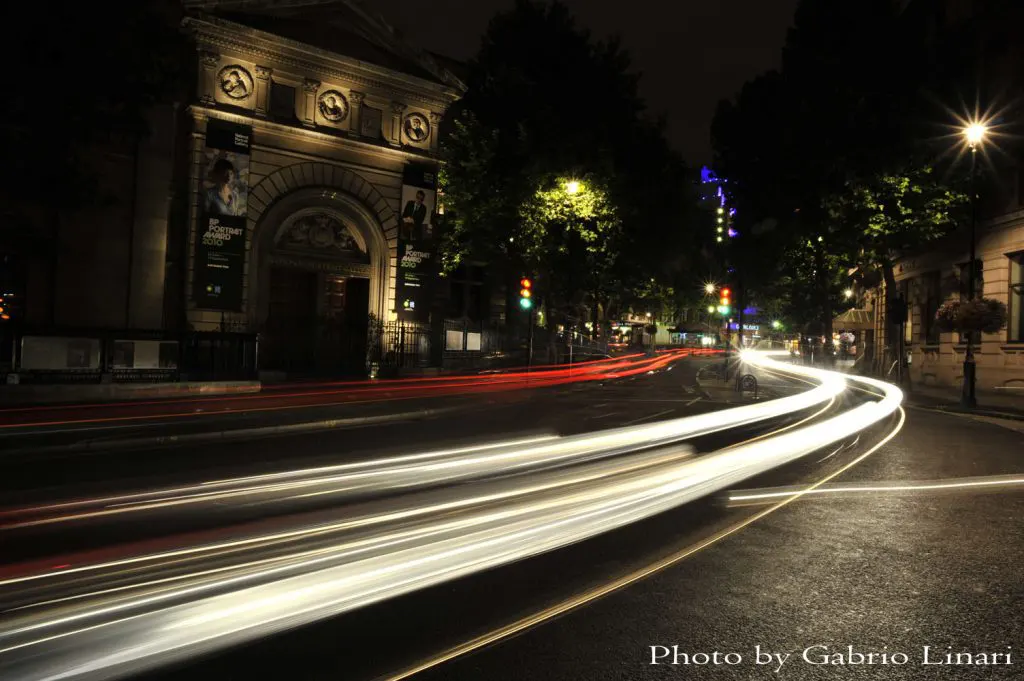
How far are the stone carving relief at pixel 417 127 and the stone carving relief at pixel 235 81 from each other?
6.74m

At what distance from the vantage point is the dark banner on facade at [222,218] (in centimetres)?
2491

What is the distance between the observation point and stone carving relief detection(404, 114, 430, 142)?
30.1 meters

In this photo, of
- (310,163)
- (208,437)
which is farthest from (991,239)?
(208,437)

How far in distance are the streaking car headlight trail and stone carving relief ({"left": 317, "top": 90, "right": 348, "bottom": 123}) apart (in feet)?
73.1

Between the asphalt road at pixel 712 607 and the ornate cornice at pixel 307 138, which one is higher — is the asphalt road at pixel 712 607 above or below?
below

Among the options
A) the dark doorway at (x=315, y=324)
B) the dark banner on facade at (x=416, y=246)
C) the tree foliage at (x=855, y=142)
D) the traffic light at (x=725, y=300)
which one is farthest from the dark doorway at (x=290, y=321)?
the tree foliage at (x=855, y=142)

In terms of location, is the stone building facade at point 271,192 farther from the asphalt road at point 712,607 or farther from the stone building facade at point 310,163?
the asphalt road at point 712,607

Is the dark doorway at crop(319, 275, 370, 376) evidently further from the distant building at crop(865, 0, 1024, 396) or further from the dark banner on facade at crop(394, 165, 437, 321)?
the distant building at crop(865, 0, 1024, 396)

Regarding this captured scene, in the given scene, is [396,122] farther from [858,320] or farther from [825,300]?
[858,320]

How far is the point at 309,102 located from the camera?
27375mm

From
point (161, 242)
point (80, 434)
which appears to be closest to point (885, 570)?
point (80, 434)

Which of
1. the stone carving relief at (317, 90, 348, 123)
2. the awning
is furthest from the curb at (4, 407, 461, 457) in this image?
the awning

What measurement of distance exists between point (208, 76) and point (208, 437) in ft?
59.4

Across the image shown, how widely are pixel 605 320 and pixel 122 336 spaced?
37.4 metres
